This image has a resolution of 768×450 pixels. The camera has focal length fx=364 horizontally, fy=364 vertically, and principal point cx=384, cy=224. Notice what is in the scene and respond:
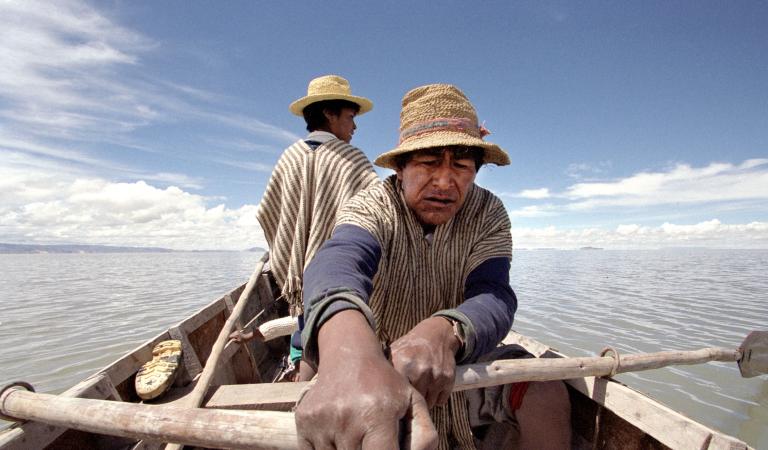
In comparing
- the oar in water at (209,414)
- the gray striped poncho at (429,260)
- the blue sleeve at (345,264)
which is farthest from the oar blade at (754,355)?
the blue sleeve at (345,264)

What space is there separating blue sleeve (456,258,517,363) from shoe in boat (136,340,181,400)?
2025 millimetres

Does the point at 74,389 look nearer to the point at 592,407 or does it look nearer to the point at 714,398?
the point at 592,407

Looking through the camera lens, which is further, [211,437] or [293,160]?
[293,160]

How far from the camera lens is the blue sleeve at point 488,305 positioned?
4.31ft

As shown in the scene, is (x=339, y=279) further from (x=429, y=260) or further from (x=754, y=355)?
(x=754, y=355)

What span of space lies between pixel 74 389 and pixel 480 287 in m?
2.08

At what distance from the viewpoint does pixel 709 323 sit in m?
10.4

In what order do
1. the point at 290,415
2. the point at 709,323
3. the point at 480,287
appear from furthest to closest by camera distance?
1. the point at 709,323
2. the point at 480,287
3. the point at 290,415

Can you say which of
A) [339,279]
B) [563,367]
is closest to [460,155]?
[339,279]

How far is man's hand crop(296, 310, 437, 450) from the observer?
737 mm

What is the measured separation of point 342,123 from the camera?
2844 mm

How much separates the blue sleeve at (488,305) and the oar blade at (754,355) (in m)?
3.33

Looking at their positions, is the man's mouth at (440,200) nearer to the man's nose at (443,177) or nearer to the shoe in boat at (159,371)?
the man's nose at (443,177)

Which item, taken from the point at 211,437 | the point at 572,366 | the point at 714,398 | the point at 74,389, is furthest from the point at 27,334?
the point at 714,398
